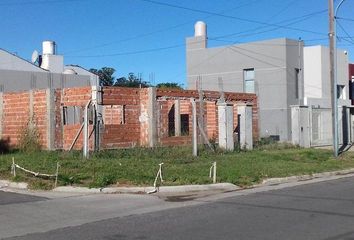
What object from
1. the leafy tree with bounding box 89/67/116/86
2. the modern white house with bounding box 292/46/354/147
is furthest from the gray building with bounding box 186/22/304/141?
the leafy tree with bounding box 89/67/116/86

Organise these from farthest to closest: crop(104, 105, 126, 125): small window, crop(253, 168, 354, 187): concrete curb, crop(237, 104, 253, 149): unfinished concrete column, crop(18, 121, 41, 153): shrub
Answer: crop(237, 104, 253, 149): unfinished concrete column, crop(104, 105, 126, 125): small window, crop(18, 121, 41, 153): shrub, crop(253, 168, 354, 187): concrete curb

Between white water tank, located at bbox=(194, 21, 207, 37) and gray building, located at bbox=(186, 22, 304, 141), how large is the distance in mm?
2872

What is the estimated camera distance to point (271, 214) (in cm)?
1041

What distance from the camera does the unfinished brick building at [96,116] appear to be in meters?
24.8

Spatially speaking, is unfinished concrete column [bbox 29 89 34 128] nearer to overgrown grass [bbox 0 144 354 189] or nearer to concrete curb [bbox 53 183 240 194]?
overgrown grass [bbox 0 144 354 189]

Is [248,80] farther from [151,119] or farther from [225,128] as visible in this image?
[225,128]

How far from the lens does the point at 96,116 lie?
23.9 meters

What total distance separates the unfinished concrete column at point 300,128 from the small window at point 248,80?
13.2 meters

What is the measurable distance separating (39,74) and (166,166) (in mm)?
37732

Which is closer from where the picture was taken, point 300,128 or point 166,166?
point 166,166

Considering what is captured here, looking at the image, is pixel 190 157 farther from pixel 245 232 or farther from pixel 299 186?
pixel 245 232

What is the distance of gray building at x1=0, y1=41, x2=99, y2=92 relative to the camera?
50150 millimetres

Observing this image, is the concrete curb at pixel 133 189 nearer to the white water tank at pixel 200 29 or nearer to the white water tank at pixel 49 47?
the white water tank at pixel 200 29

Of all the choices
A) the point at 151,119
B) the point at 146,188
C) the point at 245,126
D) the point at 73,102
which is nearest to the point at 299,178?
the point at 146,188
